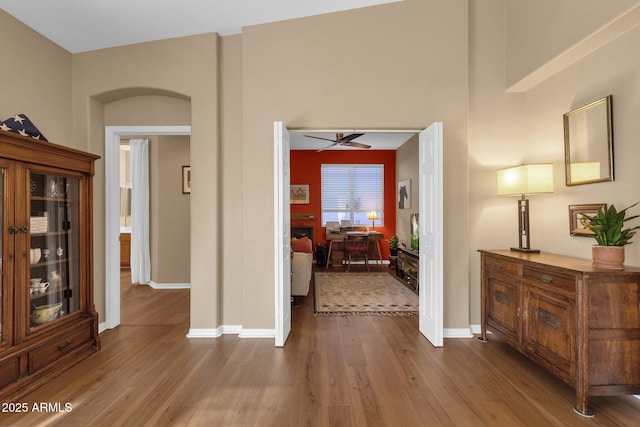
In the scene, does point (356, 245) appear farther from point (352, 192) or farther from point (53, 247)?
point (53, 247)

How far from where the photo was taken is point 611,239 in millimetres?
2137

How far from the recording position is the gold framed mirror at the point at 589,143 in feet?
8.01

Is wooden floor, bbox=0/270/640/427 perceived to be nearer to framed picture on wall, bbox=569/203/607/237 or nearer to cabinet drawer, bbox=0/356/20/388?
cabinet drawer, bbox=0/356/20/388

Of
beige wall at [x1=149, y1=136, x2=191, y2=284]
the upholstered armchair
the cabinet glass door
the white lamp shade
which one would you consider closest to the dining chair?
the upholstered armchair

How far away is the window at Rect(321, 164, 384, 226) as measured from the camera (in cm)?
811

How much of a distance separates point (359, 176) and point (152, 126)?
539cm

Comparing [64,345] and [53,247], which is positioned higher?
[53,247]

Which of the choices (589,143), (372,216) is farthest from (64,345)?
(372,216)

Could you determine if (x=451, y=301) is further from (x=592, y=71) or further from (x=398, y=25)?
(x=398, y=25)

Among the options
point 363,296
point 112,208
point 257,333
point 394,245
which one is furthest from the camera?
point 394,245

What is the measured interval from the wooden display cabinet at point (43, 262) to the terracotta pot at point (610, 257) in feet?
13.3

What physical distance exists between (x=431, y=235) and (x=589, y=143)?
58.4 inches

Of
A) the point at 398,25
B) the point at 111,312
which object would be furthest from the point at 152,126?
the point at 398,25

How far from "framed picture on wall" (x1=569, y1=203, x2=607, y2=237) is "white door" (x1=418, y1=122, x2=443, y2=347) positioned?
1.10m
